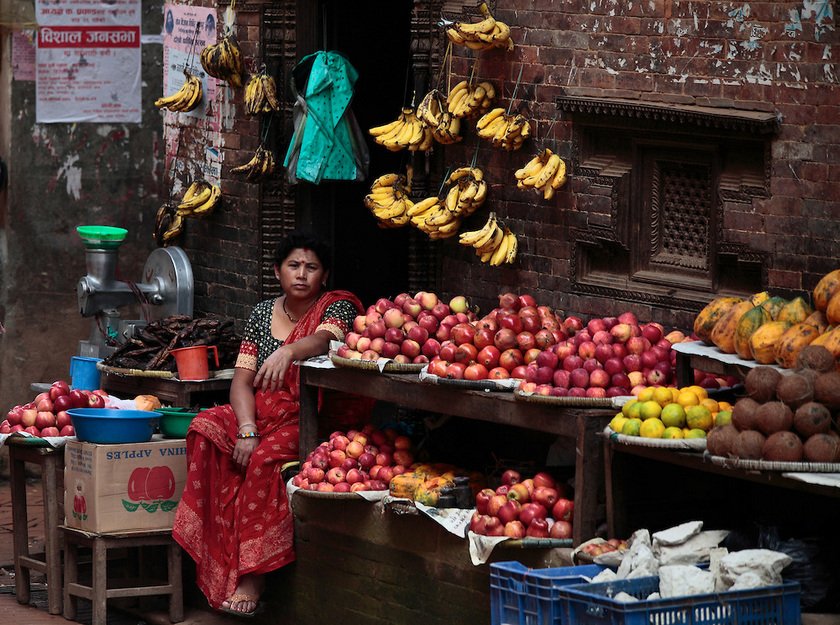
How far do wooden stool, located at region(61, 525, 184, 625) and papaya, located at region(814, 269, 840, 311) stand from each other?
358cm

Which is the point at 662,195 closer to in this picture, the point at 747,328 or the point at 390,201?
the point at 747,328

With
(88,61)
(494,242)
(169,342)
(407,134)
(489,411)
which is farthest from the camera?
(88,61)

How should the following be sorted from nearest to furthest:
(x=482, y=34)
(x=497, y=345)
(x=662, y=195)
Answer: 1. (x=497, y=345)
2. (x=662, y=195)
3. (x=482, y=34)

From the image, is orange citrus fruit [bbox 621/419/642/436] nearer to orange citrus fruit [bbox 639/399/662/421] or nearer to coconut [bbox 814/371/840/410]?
orange citrus fruit [bbox 639/399/662/421]

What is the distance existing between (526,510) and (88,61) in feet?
18.7

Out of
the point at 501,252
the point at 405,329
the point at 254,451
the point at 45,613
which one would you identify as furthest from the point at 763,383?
the point at 45,613

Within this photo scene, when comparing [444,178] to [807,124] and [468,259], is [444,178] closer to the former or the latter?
[468,259]

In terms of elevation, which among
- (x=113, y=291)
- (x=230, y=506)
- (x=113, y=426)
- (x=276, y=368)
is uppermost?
(x=113, y=291)

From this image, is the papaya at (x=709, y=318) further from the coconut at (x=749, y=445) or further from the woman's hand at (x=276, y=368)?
the woman's hand at (x=276, y=368)

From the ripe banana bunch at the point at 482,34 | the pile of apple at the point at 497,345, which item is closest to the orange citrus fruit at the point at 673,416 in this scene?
the pile of apple at the point at 497,345

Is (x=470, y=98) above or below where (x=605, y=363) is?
above

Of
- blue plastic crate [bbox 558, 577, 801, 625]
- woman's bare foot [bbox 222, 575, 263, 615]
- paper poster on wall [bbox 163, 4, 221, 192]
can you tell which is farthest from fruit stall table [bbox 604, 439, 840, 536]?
paper poster on wall [bbox 163, 4, 221, 192]

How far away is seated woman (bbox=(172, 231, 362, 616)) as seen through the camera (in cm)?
816

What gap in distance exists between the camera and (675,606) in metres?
5.62
